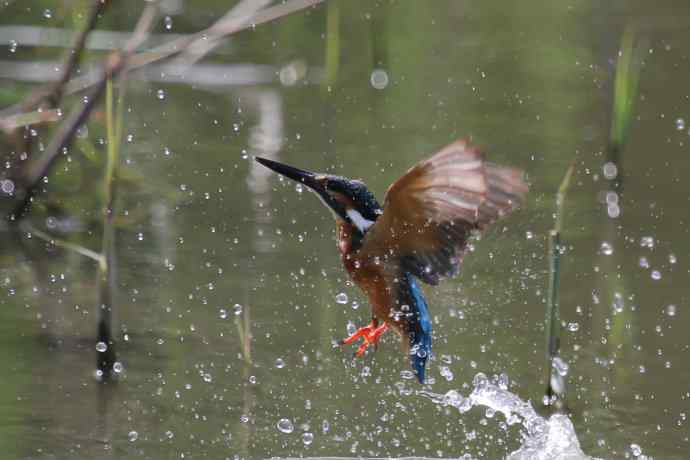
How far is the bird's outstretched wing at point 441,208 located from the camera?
9.68 feet

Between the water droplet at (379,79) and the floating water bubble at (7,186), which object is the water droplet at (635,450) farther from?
the water droplet at (379,79)

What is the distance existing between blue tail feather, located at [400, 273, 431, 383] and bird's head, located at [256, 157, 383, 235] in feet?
0.73

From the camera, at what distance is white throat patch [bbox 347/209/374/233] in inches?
132

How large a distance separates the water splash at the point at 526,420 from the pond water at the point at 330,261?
21mm

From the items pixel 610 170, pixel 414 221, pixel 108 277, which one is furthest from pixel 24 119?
pixel 610 170

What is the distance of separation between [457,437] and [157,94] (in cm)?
397

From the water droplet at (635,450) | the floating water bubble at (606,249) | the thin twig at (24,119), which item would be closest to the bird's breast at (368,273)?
the water droplet at (635,450)

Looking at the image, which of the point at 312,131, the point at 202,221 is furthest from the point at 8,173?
the point at 312,131

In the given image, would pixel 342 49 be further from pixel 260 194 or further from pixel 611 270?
pixel 611 270

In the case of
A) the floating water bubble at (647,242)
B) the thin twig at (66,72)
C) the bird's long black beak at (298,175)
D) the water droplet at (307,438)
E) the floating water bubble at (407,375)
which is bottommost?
the water droplet at (307,438)

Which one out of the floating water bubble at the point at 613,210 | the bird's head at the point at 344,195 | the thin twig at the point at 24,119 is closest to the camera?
the bird's head at the point at 344,195

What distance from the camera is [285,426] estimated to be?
4.09m

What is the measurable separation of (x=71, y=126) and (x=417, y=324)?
216 centimetres

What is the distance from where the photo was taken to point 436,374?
15.0 feet
